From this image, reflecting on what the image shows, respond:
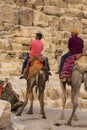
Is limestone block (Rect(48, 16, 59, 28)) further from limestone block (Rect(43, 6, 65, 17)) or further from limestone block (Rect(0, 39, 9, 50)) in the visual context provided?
limestone block (Rect(0, 39, 9, 50))

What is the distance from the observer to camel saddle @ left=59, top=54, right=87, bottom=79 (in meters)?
9.24

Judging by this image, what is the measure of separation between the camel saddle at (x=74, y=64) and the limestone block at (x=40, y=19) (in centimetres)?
2908

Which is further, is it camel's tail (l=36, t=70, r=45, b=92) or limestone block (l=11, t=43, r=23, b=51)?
limestone block (l=11, t=43, r=23, b=51)

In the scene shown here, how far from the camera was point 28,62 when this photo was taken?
402 inches

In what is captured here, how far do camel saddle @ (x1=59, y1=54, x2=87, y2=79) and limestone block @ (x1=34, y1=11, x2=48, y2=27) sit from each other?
2908 centimetres

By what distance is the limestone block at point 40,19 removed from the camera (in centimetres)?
3847

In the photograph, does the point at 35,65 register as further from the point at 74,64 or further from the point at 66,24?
the point at 66,24

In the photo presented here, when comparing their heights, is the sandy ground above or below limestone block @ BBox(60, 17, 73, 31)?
above

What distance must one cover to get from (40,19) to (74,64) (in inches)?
1190

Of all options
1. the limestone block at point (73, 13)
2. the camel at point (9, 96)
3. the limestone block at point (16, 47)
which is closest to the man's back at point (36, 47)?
the camel at point (9, 96)

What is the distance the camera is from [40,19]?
39.3 meters

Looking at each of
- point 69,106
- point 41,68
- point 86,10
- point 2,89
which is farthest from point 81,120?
point 86,10

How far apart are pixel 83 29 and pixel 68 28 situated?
247 centimetres

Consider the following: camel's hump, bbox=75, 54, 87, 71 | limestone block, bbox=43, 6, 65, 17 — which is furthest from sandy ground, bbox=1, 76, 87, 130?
limestone block, bbox=43, 6, 65, 17
